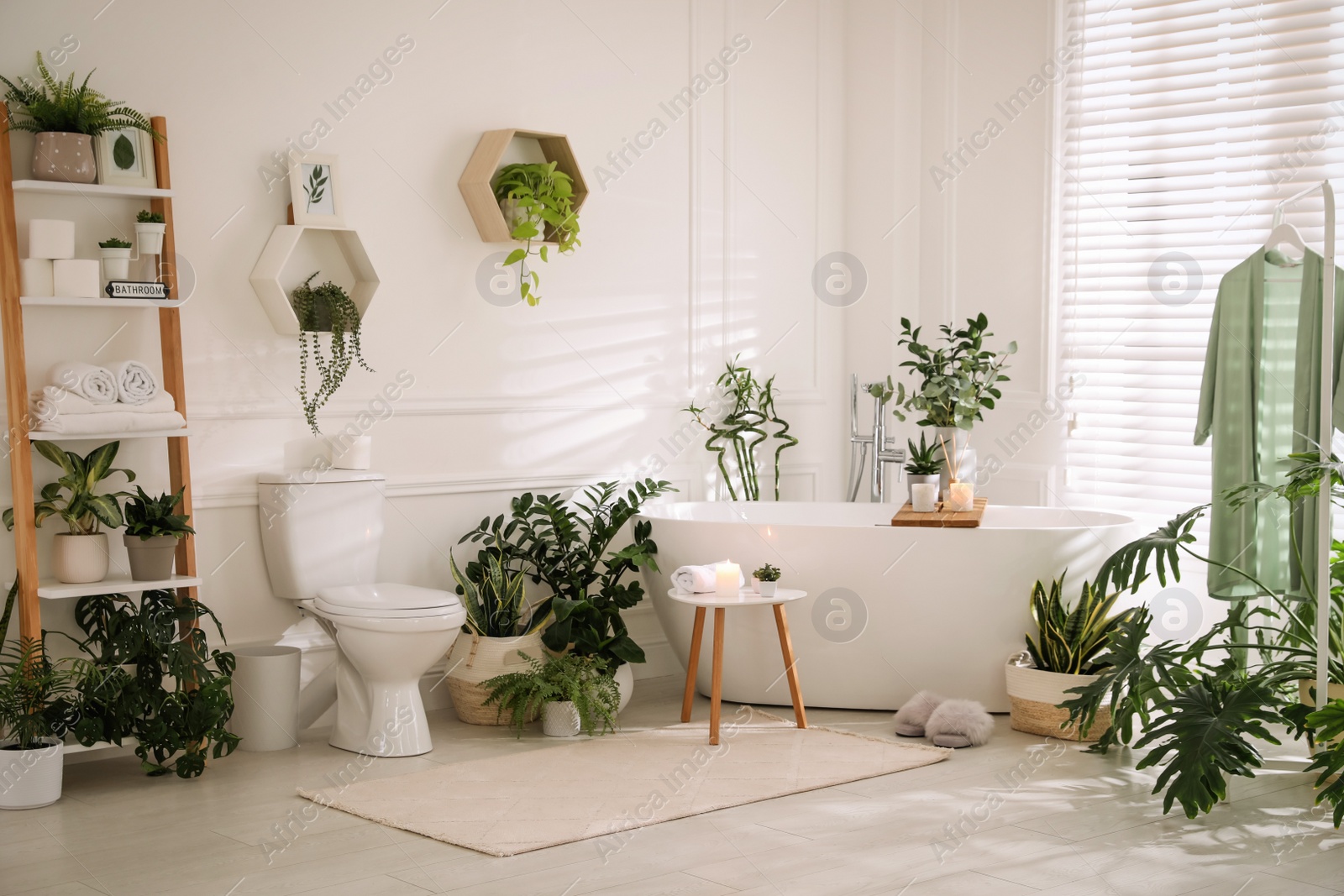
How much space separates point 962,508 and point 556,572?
54.9 inches

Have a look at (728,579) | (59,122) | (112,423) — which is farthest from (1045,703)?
(59,122)

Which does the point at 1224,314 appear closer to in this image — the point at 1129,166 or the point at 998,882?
the point at 1129,166

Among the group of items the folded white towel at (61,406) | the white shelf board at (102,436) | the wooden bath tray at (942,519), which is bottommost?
the wooden bath tray at (942,519)

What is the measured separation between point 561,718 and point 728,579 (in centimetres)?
68

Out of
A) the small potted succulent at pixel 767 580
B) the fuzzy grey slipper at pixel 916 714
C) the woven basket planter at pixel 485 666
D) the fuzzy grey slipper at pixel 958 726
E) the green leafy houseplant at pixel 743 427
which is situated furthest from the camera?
the green leafy houseplant at pixel 743 427

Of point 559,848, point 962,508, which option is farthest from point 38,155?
point 962,508

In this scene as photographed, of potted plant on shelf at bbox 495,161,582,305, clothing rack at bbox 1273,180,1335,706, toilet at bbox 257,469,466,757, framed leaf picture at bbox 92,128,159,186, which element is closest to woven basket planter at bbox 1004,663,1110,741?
clothing rack at bbox 1273,180,1335,706

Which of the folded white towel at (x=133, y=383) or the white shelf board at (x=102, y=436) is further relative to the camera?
the folded white towel at (x=133, y=383)

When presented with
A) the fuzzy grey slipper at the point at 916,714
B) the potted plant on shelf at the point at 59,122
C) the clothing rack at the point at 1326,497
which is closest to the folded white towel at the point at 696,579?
the fuzzy grey slipper at the point at 916,714

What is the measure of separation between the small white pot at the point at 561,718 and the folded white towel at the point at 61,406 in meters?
1.49

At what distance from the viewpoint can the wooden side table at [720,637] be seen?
3.91 meters

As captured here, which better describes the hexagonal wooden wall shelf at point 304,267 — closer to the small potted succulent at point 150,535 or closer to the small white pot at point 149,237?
the small white pot at point 149,237

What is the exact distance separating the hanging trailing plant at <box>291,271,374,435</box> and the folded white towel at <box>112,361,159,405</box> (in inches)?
20.5

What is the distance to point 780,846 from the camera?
2.97 m
